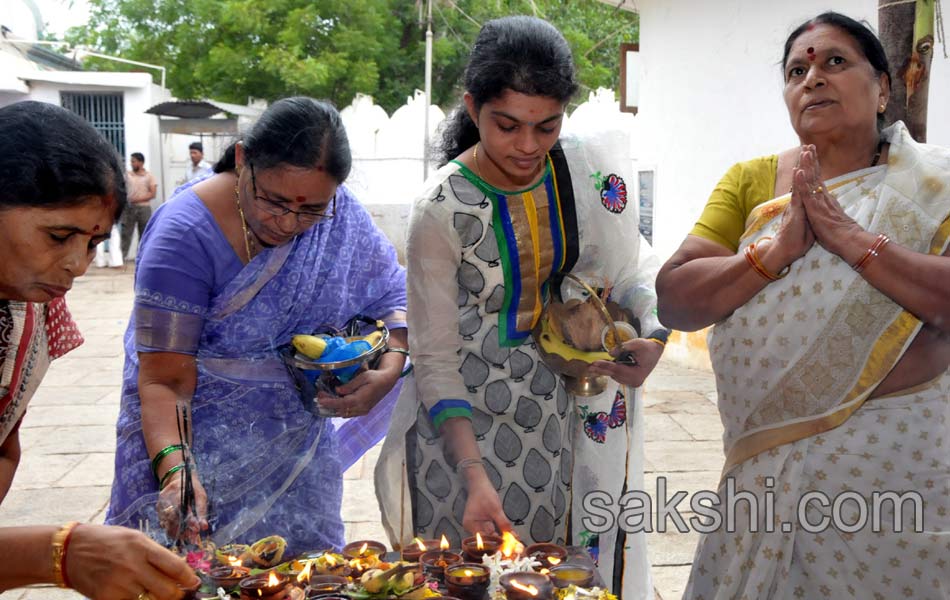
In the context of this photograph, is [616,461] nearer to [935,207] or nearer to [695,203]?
[935,207]

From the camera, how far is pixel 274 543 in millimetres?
2213

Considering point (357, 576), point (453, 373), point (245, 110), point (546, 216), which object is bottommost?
point (357, 576)

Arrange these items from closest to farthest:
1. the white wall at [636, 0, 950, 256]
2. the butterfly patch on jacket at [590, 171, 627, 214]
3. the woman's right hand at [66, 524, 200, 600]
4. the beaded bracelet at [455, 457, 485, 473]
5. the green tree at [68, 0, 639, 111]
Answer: the woman's right hand at [66, 524, 200, 600] < the beaded bracelet at [455, 457, 485, 473] < the butterfly patch on jacket at [590, 171, 627, 214] < the white wall at [636, 0, 950, 256] < the green tree at [68, 0, 639, 111]

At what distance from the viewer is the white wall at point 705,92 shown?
21.3 feet

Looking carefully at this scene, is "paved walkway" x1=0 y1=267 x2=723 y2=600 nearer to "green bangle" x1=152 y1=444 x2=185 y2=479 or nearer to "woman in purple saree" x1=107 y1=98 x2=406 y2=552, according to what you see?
"woman in purple saree" x1=107 y1=98 x2=406 y2=552

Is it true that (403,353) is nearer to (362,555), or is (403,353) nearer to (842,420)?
(362,555)

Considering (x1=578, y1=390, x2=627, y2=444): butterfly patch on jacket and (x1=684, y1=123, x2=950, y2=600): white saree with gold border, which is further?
(x1=578, y1=390, x2=627, y2=444): butterfly patch on jacket

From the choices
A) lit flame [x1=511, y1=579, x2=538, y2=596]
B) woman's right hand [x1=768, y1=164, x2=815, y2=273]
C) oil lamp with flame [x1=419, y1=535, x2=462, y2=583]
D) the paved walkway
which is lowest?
the paved walkway

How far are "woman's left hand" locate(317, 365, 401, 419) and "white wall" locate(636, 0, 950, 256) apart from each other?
14.5 ft

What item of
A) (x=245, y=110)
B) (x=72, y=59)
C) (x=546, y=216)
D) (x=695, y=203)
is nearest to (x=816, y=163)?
(x=546, y=216)

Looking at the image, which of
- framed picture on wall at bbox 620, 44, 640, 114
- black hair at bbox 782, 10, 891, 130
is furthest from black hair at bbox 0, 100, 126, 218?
framed picture on wall at bbox 620, 44, 640, 114

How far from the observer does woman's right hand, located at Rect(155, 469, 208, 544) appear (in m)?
2.16

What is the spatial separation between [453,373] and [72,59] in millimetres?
25477

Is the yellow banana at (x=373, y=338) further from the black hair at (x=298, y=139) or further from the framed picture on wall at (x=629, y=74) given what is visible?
the framed picture on wall at (x=629, y=74)
